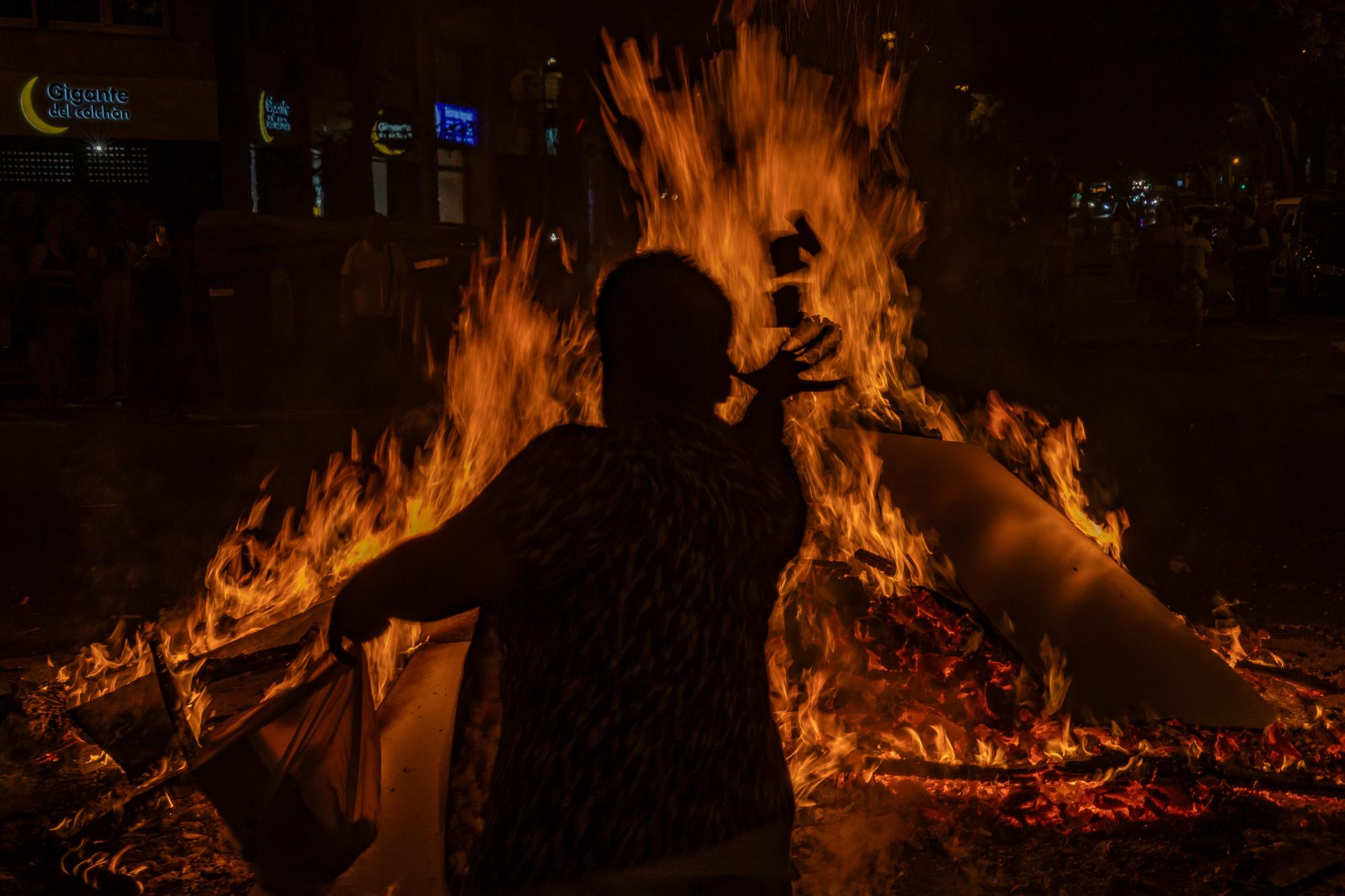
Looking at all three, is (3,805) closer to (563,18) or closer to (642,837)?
(642,837)

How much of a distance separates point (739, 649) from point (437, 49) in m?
30.0

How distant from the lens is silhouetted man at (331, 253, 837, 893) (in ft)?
5.54

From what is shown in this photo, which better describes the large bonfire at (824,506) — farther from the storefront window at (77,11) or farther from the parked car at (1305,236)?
the parked car at (1305,236)

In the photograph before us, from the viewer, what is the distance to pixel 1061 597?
15.5ft

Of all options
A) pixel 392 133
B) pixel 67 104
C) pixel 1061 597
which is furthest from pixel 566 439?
pixel 392 133

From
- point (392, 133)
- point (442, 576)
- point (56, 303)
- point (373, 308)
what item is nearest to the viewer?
point (442, 576)

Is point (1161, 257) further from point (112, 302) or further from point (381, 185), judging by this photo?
point (381, 185)

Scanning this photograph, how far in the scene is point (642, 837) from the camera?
170 centimetres

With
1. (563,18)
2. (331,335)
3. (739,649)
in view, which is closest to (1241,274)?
(563,18)

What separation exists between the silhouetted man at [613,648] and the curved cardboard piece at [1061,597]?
9.95 feet

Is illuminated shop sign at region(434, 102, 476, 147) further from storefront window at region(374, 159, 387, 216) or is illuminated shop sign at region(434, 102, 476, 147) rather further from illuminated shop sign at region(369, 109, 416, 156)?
illuminated shop sign at region(369, 109, 416, 156)

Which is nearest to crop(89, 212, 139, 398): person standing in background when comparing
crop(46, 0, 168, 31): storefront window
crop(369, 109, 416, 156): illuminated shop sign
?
crop(46, 0, 168, 31): storefront window

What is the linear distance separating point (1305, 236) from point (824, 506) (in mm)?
23544

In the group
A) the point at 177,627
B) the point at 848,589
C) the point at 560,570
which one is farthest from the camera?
the point at 177,627
